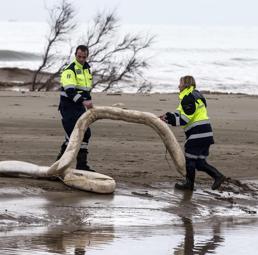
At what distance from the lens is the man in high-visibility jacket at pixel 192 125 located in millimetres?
11984

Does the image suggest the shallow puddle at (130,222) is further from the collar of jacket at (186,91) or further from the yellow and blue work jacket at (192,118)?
the collar of jacket at (186,91)

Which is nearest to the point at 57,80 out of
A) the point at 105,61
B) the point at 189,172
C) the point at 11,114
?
the point at 105,61

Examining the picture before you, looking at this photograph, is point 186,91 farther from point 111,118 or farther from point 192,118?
point 111,118

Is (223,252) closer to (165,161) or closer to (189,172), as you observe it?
(189,172)

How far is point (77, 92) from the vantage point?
484 inches

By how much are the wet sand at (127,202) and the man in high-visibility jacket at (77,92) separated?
0.78m

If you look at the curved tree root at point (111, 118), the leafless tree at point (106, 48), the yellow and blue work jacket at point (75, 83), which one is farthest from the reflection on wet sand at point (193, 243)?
the leafless tree at point (106, 48)

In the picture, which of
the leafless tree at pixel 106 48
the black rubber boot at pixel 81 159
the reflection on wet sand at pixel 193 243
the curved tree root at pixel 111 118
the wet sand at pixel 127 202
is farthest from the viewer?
the leafless tree at pixel 106 48

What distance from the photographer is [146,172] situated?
13734 millimetres

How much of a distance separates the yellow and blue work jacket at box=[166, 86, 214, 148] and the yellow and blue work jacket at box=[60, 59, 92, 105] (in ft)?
3.88

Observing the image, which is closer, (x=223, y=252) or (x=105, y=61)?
(x=223, y=252)

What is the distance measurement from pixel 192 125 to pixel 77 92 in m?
1.57

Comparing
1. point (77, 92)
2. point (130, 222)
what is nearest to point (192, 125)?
point (77, 92)

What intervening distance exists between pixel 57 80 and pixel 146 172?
23.8 m
